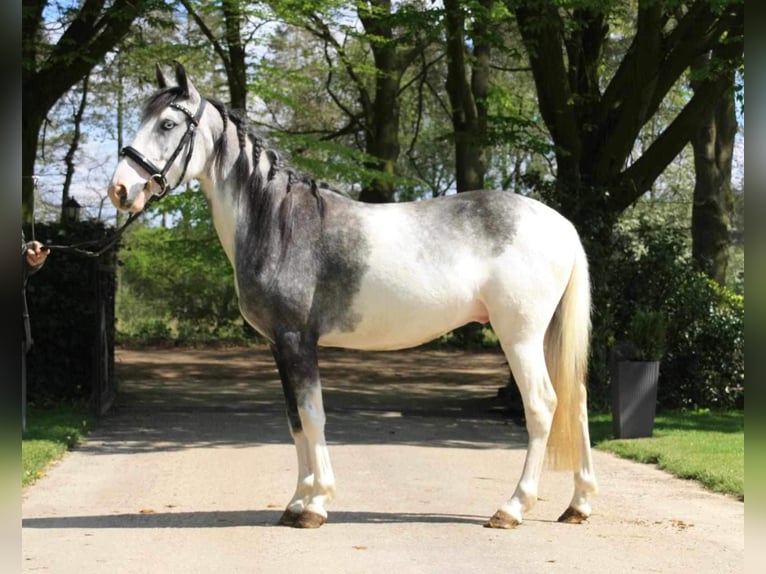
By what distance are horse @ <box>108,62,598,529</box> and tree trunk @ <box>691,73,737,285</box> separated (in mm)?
13186

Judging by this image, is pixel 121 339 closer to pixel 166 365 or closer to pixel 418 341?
pixel 166 365

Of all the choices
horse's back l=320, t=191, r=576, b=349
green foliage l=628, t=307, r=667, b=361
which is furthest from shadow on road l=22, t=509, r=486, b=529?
green foliage l=628, t=307, r=667, b=361

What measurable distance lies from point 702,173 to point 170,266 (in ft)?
45.5

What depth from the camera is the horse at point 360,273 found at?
6547 mm

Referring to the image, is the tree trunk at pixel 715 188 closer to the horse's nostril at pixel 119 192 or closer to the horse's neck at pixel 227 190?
the horse's neck at pixel 227 190

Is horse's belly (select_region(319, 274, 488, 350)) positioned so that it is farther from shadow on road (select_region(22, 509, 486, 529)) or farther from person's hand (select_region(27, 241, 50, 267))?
person's hand (select_region(27, 241, 50, 267))

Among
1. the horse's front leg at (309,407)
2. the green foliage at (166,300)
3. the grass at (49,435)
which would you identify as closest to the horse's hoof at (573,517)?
the horse's front leg at (309,407)

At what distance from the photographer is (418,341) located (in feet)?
22.5

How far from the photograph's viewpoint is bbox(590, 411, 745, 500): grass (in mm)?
8570

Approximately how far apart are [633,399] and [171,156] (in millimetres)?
6594

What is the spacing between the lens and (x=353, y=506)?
24.3 ft

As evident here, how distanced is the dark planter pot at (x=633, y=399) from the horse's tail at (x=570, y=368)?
14.2 feet

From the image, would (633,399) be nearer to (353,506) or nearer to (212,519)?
(353,506)

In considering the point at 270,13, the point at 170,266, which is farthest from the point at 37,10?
the point at 170,266
